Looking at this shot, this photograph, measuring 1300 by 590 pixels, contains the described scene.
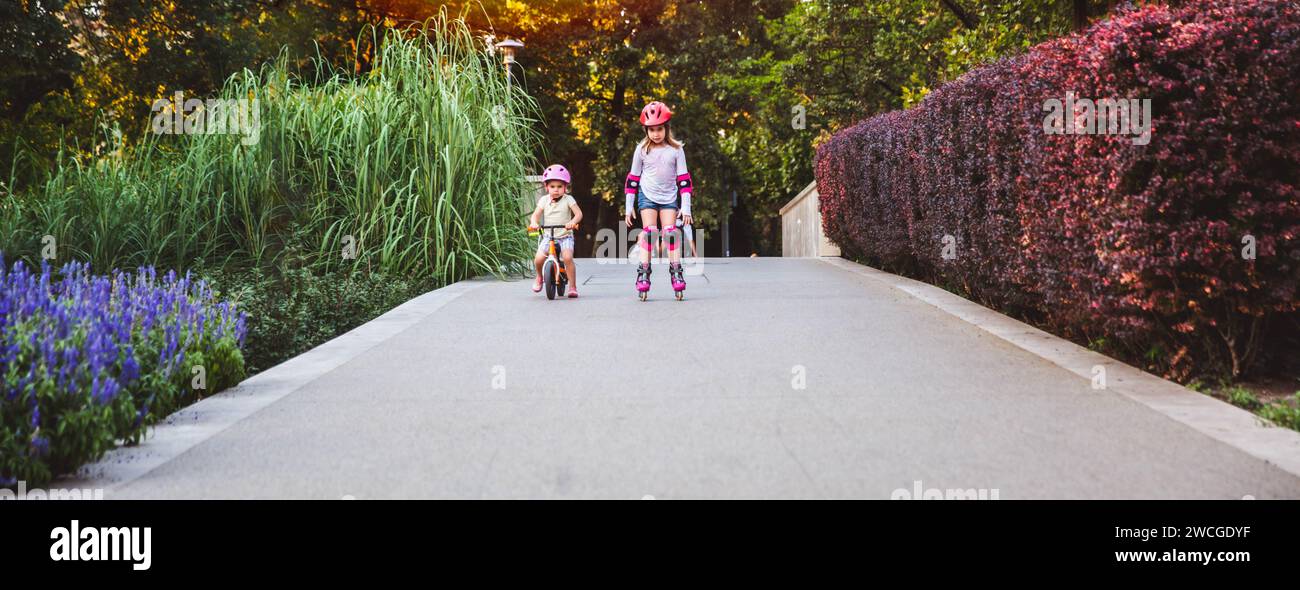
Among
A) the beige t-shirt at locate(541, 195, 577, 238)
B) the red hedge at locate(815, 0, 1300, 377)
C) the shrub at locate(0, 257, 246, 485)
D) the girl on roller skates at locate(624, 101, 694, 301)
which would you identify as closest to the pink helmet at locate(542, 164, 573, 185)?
the beige t-shirt at locate(541, 195, 577, 238)

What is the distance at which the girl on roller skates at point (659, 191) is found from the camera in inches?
431

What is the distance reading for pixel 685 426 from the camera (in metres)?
5.31

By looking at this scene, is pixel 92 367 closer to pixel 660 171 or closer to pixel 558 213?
pixel 558 213

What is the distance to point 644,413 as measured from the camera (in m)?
5.64

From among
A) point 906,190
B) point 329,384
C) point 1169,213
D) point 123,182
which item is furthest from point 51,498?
point 906,190

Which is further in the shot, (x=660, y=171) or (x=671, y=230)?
(x=660, y=171)

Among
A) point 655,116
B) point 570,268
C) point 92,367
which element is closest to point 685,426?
point 92,367

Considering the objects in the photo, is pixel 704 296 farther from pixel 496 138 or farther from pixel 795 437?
pixel 795 437

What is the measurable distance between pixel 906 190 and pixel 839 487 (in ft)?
29.4

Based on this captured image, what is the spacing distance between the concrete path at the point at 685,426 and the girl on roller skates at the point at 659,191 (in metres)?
2.30

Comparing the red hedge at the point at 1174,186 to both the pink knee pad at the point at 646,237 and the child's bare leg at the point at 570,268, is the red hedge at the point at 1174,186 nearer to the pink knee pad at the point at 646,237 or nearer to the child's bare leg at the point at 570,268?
the pink knee pad at the point at 646,237

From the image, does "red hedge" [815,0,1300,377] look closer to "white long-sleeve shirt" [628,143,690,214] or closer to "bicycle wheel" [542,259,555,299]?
"white long-sleeve shirt" [628,143,690,214]

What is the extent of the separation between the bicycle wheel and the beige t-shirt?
0.32 metres

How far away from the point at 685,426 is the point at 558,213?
6032mm
